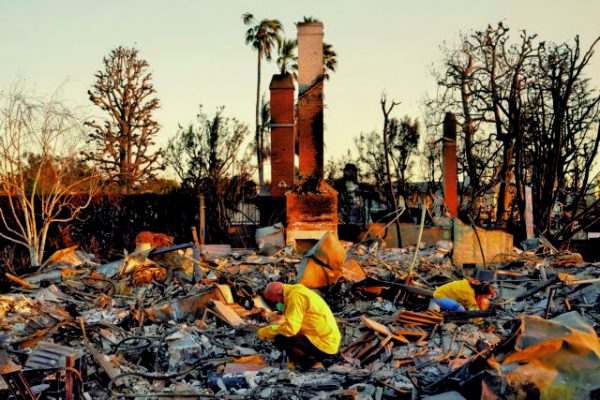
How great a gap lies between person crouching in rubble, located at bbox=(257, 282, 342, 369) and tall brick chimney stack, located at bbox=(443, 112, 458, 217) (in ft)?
60.1

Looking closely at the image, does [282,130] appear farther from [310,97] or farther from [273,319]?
[273,319]

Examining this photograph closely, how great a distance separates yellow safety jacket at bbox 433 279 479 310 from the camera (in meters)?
11.6

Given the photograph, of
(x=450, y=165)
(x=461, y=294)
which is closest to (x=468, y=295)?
(x=461, y=294)

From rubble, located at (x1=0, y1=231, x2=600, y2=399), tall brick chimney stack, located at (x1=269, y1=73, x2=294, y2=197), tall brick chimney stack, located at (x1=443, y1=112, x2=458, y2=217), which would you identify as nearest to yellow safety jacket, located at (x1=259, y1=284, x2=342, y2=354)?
rubble, located at (x1=0, y1=231, x2=600, y2=399)

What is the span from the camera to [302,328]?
9.01 m

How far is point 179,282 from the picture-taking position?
1476 cm

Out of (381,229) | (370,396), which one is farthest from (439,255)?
(370,396)

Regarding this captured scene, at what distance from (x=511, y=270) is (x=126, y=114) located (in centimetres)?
1965

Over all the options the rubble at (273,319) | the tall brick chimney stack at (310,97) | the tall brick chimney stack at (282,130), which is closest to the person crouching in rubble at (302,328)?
the rubble at (273,319)

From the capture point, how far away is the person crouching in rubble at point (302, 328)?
28.7 feet

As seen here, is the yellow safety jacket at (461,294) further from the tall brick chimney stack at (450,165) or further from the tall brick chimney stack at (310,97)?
the tall brick chimney stack at (450,165)

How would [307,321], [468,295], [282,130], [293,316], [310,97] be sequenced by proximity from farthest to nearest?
[282,130], [310,97], [468,295], [307,321], [293,316]

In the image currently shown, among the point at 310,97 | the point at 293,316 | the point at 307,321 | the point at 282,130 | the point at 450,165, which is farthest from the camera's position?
the point at 450,165

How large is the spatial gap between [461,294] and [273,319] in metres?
3.14
